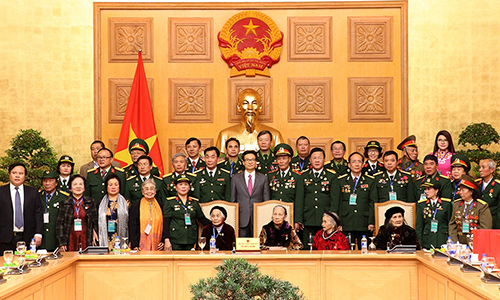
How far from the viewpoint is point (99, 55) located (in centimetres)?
829

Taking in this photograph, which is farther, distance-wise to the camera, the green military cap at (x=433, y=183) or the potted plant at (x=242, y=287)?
the green military cap at (x=433, y=183)

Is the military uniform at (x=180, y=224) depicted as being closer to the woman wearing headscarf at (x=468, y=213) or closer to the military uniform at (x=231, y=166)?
the military uniform at (x=231, y=166)

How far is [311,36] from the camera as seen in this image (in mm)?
8336

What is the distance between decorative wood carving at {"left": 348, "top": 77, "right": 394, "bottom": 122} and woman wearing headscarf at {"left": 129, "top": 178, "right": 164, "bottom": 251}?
11.9 feet

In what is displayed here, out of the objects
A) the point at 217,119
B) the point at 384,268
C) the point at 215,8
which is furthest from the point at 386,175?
the point at 215,8

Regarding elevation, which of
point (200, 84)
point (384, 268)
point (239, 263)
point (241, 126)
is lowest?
point (384, 268)

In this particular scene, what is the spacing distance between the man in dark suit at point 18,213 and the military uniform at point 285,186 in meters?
2.35

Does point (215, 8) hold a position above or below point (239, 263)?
above

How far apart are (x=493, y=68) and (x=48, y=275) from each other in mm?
6523

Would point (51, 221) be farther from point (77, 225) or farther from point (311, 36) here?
point (311, 36)

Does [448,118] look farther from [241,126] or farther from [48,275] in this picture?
[48,275]

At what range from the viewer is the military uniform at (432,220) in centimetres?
577

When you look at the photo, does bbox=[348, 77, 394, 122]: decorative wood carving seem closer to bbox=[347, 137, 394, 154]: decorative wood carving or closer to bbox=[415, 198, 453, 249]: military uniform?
bbox=[347, 137, 394, 154]: decorative wood carving

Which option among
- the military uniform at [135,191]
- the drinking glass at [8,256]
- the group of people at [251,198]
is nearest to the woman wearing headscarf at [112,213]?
the group of people at [251,198]
